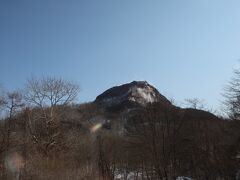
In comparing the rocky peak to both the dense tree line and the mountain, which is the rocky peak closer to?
the mountain

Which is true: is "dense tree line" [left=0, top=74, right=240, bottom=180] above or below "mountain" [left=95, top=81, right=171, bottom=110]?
below

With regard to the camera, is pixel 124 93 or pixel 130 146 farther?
pixel 124 93

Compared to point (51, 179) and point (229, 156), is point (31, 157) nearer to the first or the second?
point (51, 179)

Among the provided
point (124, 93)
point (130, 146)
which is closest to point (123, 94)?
point (124, 93)

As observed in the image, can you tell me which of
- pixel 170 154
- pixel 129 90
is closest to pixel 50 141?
pixel 170 154

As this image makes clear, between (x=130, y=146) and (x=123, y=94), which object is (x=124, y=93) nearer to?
(x=123, y=94)

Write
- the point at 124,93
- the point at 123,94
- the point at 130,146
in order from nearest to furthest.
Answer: the point at 130,146 < the point at 123,94 < the point at 124,93

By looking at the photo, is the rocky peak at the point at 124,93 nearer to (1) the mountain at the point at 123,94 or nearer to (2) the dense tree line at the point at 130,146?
(1) the mountain at the point at 123,94

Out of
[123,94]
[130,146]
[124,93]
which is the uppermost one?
[124,93]

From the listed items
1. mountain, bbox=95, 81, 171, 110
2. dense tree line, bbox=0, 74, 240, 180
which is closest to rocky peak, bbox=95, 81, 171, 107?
mountain, bbox=95, 81, 171, 110

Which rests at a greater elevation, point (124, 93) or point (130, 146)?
point (124, 93)

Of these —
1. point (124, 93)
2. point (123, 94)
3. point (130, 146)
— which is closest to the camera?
point (130, 146)

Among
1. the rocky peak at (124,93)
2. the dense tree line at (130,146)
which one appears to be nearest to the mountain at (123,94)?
the rocky peak at (124,93)

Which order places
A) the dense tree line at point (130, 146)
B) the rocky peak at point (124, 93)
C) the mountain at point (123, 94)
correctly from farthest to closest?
the rocky peak at point (124, 93) → the mountain at point (123, 94) → the dense tree line at point (130, 146)
